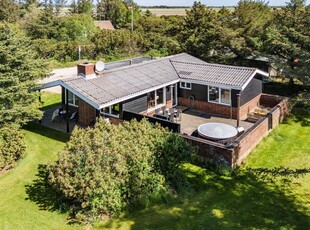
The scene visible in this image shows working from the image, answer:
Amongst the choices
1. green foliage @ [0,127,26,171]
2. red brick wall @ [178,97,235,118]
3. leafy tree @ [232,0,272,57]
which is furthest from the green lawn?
leafy tree @ [232,0,272,57]

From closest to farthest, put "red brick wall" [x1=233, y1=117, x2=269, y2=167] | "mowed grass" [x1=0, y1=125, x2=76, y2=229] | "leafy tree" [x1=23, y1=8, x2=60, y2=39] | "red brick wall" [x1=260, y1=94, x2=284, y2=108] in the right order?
"mowed grass" [x1=0, y1=125, x2=76, y2=229] < "red brick wall" [x1=233, y1=117, x2=269, y2=167] < "red brick wall" [x1=260, y1=94, x2=284, y2=108] < "leafy tree" [x1=23, y1=8, x2=60, y2=39]

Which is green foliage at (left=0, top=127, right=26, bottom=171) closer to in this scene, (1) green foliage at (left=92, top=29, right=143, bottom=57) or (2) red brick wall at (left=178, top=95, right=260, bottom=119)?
(2) red brick wall at (left=178, top=95, right=260, bottom=119)

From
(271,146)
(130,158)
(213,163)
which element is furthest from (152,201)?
(271,146)

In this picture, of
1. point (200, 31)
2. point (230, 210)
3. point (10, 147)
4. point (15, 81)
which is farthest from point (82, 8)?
point (230, 210)

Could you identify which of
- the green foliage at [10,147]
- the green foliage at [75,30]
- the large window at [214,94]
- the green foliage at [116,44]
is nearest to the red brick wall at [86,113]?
the green foliage at [10,147]

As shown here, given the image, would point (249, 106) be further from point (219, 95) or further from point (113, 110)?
point (113, 110)

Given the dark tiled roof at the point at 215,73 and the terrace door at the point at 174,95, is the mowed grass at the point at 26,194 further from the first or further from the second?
the dark tiled roof at the point at 215,73
